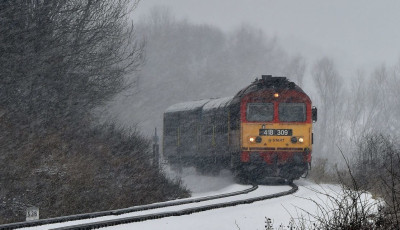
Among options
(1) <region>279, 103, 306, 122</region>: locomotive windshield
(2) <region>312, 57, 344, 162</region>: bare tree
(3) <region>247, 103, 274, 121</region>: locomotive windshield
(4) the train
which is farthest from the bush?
(2) <region>312, 57, 344, 162</region>: bare tree

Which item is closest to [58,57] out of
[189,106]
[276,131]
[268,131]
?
[268,131]

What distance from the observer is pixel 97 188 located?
14.3m

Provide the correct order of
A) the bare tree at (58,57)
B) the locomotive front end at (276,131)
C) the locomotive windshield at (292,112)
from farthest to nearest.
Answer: the locomotive windshield at (292,112) → the locomotive front end at (276,131) → the bare tree at (58,57)

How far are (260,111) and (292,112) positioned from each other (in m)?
1.04

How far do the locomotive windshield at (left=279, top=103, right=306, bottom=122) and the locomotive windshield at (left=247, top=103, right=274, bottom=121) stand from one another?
32cm

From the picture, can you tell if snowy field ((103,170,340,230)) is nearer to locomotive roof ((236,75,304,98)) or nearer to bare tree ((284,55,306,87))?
locomotive roof ((236,75,304,98))

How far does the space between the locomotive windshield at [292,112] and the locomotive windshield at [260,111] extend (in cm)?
32

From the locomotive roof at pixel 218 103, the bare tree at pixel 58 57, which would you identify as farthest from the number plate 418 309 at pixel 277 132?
the bare tree at pixel 58 57

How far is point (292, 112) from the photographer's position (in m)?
21.2

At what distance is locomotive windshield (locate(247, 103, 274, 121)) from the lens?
68.6 ft

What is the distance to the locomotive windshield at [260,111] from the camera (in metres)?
20.9

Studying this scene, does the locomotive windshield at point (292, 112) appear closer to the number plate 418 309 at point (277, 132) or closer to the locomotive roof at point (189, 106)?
the number plate 418 309 at point (277, 132)

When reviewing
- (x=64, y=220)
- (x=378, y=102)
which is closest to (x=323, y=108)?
(x=378, y=102)

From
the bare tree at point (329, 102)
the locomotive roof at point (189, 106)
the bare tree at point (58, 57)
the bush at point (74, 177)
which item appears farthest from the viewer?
the bare tree at point (329, 102)
